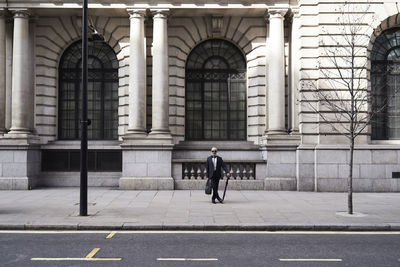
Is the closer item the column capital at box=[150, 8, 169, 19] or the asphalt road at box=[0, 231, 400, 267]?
the asphalt road at box=[0, 231, 400, 267]

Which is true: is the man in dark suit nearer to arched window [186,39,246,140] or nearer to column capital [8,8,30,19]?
arched window [186,39,246,140]

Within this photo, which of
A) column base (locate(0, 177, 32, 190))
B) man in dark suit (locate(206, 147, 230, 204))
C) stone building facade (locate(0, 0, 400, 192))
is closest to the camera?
man in dark suit (locate(206, 147, 230, 204))

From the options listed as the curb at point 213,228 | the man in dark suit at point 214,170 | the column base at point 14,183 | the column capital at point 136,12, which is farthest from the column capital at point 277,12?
the column base at point 14,183

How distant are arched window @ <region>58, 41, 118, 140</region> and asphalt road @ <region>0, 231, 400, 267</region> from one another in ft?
36.9

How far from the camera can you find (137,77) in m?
18.7

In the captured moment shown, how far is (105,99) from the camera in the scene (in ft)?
67.5

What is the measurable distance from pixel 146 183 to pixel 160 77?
490 centimetres

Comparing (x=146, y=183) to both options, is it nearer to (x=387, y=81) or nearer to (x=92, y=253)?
(x=92, y=253)

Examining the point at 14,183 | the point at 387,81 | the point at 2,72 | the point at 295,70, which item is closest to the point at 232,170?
the point at 295,70

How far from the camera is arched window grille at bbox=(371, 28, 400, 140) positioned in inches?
742

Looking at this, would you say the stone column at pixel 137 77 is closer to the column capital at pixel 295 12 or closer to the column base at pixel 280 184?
the column base at pixel 280 184

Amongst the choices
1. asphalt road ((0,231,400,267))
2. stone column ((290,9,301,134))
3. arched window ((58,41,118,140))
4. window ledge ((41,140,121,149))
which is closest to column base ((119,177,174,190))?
window ledge ((41,140,121,149))

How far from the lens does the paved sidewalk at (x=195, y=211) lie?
33.1ft

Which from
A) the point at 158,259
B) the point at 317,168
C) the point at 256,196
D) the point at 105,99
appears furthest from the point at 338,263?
the point at 105,99
